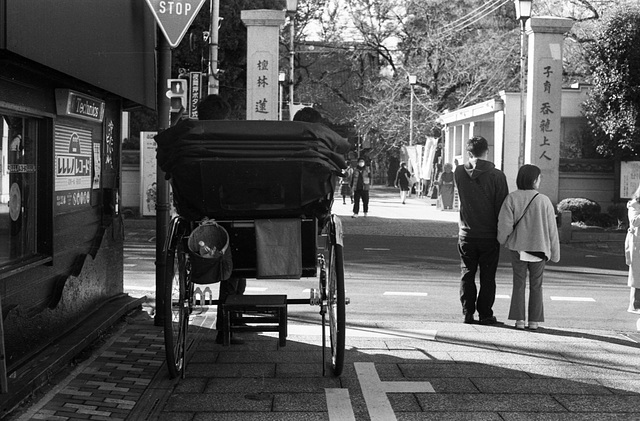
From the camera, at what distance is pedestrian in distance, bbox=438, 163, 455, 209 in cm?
3189

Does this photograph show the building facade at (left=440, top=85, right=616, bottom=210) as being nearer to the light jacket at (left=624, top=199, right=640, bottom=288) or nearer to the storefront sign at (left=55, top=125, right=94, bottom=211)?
the light jacket at (left=624, top=199, right=640, bottom=288)

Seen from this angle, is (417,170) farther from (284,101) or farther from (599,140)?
(599,140)

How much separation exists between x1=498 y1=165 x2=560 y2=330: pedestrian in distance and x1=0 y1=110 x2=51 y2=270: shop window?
426cm

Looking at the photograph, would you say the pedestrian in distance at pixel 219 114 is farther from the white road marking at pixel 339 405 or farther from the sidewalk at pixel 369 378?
the white road marking at pixel 339 405

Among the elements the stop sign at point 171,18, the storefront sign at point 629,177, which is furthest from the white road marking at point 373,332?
the storefront sign at point 629,177

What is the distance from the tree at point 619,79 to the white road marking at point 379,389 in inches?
741

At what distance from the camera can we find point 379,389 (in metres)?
6.21

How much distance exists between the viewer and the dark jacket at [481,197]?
888 centimetres

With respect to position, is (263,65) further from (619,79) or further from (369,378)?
(369,378)

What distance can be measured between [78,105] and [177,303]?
2177 mm

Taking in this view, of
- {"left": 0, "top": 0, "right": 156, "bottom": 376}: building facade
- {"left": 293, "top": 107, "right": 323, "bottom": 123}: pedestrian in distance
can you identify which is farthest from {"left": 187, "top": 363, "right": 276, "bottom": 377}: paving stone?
{"left": 293, "top": 107, "right": 323, "bottom": 123}: pedestrian in distance

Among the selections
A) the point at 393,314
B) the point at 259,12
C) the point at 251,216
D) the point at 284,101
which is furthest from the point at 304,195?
the point at 284,101

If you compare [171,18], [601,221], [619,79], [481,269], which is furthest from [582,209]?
[171,18]

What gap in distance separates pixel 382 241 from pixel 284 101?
3281cm
